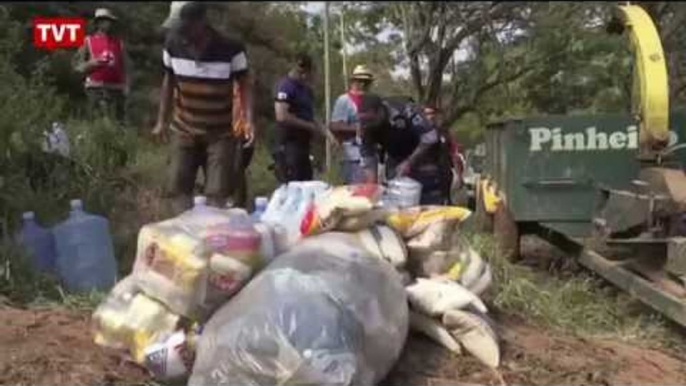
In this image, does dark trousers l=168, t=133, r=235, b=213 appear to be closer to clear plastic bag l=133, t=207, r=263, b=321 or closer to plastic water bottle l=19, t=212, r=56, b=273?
plastic water bottle l=19, t=212, r=56, b=273

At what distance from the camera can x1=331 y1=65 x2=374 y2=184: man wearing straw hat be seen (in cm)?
842

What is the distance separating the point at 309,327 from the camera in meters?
4.48

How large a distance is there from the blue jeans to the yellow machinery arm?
6.24ft

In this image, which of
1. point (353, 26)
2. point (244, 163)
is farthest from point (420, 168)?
point (353, 26)

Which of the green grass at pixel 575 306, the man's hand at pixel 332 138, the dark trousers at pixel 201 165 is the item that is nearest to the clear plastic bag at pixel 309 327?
the green grass at pixel 575 306

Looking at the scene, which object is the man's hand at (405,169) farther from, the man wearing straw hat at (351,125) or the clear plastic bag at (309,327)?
the clear plastic bag at (309,327)

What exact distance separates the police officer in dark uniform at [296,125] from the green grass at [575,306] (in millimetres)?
1818

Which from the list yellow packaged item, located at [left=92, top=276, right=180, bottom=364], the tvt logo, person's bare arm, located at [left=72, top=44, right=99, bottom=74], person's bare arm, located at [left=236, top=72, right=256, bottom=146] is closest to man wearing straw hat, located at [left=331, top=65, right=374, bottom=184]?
person's bare arm, located at [left=236, top=72, right=256, bottom=146]

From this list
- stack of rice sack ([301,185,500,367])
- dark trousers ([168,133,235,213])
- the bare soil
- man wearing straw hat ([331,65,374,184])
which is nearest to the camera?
the bare soil

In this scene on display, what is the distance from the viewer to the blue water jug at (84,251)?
6660 millimetres

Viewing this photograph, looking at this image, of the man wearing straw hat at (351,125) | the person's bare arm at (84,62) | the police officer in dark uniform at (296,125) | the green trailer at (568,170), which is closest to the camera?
the green trailer at (568,170)

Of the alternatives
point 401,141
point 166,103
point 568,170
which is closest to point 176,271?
point 166,103

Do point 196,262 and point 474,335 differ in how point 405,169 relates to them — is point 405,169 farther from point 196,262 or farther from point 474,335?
point 196,262

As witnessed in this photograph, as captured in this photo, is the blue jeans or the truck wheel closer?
the blue jeans
